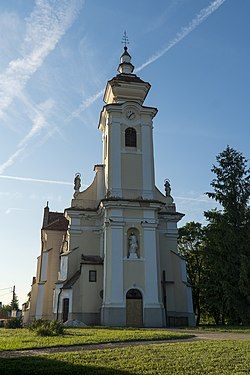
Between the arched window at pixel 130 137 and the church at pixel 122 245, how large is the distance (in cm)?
8

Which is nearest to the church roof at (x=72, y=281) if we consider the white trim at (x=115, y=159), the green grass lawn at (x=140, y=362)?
the white trim at (x=115, y=159)

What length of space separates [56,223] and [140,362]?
28.9m

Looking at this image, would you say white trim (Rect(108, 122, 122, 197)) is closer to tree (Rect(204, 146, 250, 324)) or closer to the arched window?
the arched window

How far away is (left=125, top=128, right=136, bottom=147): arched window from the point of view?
30.7 metres

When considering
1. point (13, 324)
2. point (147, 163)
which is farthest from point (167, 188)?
point (13, 324)

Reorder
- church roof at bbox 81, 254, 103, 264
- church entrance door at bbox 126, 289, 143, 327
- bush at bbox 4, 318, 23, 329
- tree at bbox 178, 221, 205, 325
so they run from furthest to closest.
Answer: tree at bbox 178, 221, 205, 325 < church roof at bbox 81, 254, 103, 264 < church entrance door at bbox 126, 289, 143, 327 < bush at bbox 4, 318, 23, 329

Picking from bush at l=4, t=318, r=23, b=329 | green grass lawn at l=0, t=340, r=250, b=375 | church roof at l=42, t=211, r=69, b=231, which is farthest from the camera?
church roof at l=42, t=211, r=69, b=231

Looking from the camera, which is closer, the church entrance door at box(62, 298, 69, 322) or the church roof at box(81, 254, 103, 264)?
the church entrance door at box(62, 298, 69, 322)

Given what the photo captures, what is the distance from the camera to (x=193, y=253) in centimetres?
3888

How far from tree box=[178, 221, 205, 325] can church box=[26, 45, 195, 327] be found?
26.5ft

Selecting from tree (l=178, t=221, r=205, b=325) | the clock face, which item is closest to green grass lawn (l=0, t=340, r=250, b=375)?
the clock face

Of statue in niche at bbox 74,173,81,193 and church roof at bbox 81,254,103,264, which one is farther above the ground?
statue in niche at bbox 74,173,81,193

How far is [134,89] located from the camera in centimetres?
3247

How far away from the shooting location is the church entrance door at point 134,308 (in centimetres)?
2557
